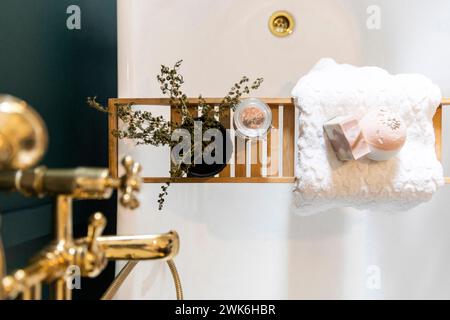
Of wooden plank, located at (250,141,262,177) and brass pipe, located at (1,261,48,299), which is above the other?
wooden plank, located at (250,141,262,177)

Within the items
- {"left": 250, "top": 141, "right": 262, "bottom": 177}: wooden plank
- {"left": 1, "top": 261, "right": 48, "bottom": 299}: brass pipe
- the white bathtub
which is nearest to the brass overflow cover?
the white bathtub

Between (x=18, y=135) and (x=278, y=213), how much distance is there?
122 centimetres

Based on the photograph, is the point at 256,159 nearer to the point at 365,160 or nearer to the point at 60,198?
the point at 365,160

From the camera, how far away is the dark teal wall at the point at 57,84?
93cm

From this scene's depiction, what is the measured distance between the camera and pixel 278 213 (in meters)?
1.45

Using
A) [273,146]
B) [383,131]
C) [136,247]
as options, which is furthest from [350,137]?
[136,247]

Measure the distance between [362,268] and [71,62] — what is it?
1.38 metres

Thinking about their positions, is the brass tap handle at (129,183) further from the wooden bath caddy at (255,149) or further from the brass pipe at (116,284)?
the wooden bath caddy at (255,149)

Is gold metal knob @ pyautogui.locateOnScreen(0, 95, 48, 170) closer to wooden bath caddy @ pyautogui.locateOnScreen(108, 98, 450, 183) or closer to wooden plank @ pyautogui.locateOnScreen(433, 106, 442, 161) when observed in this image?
wooden bath caddy @ pyautogui.locateOnScreen(108, 98, 450, 183)

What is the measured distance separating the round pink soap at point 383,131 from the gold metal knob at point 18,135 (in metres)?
0.74

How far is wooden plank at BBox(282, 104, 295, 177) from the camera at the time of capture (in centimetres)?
97

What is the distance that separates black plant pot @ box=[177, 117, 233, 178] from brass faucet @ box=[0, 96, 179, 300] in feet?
1.62
